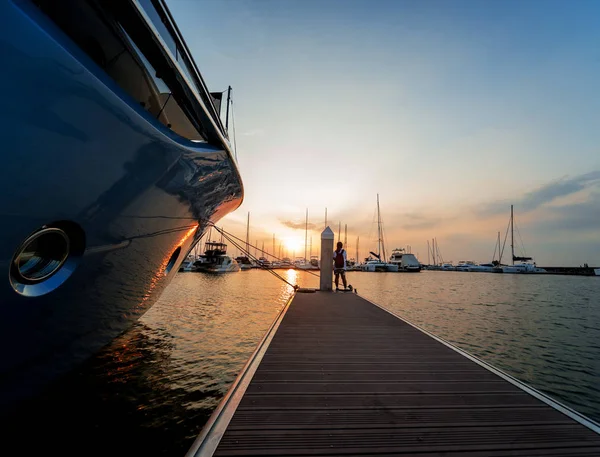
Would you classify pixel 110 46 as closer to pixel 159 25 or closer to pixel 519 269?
pixel 159 25

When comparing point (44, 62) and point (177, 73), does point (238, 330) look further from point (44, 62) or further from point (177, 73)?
point (44, 62)

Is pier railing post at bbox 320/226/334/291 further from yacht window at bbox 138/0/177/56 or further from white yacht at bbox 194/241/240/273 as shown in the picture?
white yacht at bbox 194/241/240/273

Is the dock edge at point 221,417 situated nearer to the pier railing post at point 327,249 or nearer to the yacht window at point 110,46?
the yacht window at point 110,46

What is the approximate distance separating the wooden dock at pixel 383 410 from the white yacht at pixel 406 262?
7543cm

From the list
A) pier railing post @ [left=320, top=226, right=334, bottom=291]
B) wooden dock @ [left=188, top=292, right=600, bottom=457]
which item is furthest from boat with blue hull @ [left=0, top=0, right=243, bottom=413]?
pier railing post @ [left=320, top=226, right=334, bottom=291]

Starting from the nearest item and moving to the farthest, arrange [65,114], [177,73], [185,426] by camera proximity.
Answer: [65,114]
[177,73]
[185,426]

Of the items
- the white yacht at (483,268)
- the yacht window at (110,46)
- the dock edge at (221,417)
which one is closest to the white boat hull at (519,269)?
the white yacht at (483,268)

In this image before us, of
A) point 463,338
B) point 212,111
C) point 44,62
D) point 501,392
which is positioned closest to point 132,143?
point 44,62

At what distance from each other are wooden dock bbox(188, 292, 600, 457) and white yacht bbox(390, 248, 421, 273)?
75432mm

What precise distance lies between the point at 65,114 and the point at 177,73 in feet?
4.83

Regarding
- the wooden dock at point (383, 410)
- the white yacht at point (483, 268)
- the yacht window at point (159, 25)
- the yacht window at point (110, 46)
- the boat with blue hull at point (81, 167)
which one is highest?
the white yacht at point (483, 268)

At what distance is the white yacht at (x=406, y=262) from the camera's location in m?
74.8

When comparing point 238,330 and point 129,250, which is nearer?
point 129,250

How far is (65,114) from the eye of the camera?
6.34 ft
